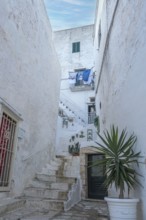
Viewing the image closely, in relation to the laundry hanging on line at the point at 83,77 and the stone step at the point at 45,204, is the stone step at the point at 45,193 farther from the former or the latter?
the laundry hanging on line at the point at 83,77

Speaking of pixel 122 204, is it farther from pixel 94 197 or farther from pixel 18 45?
pixel 94 197

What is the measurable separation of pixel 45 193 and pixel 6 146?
160cm

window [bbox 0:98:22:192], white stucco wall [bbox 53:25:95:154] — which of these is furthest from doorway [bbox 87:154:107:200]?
→ white stucco wall [bbox 53:25:95:154]

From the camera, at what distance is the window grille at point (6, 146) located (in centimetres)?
396

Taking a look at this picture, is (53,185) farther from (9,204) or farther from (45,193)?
(9,204)

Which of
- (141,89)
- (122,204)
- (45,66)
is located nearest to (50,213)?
(122,204)

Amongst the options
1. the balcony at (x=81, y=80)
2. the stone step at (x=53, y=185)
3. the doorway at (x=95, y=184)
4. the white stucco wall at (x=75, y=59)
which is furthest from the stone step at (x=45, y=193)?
the balcony at (x=81, y=80)

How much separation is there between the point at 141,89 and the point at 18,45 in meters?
3.19

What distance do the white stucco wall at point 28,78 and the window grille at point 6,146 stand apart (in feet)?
0.90

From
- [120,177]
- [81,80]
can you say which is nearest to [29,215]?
[120,177]

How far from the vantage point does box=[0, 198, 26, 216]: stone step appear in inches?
140

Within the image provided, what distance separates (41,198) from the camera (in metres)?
4.70

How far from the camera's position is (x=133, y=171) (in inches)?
113

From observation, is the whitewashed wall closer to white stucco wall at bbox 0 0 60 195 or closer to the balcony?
the balcony
